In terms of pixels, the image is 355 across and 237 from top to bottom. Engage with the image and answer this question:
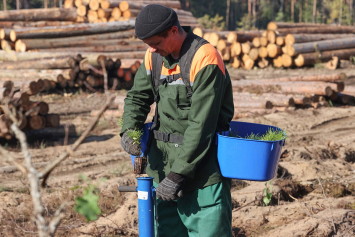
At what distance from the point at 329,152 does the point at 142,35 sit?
534 centimetres

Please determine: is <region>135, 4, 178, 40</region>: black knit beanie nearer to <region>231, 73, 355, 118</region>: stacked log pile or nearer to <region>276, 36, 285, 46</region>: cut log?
<region>231, 73, 355, 118</region>: stacked log pile

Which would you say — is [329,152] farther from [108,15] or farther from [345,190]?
[108,15]

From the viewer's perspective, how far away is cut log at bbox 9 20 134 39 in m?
15.5

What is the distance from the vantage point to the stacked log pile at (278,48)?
1542 centimetres

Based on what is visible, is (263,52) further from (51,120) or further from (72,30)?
(51,120)

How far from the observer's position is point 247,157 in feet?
8.66

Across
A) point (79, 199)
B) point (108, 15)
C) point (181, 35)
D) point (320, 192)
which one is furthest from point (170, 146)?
point (108, 15)

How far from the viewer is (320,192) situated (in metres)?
5.37

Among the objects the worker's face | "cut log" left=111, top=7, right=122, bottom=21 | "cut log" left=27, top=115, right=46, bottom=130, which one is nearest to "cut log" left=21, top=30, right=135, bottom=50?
"cut log" left=111, top=7, right=122, bottom=21

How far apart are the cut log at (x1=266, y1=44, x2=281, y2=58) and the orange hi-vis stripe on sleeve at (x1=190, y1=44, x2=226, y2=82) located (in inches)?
525

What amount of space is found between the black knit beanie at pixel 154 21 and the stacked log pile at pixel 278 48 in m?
13.4

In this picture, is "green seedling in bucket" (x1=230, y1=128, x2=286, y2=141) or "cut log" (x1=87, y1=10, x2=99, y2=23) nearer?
"green seedling in bucket" (x1=230, y1=128, x2=286, y2=141)

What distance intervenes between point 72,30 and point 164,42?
13868 mm

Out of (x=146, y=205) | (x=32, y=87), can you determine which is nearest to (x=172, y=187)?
(x=146, y=205)
